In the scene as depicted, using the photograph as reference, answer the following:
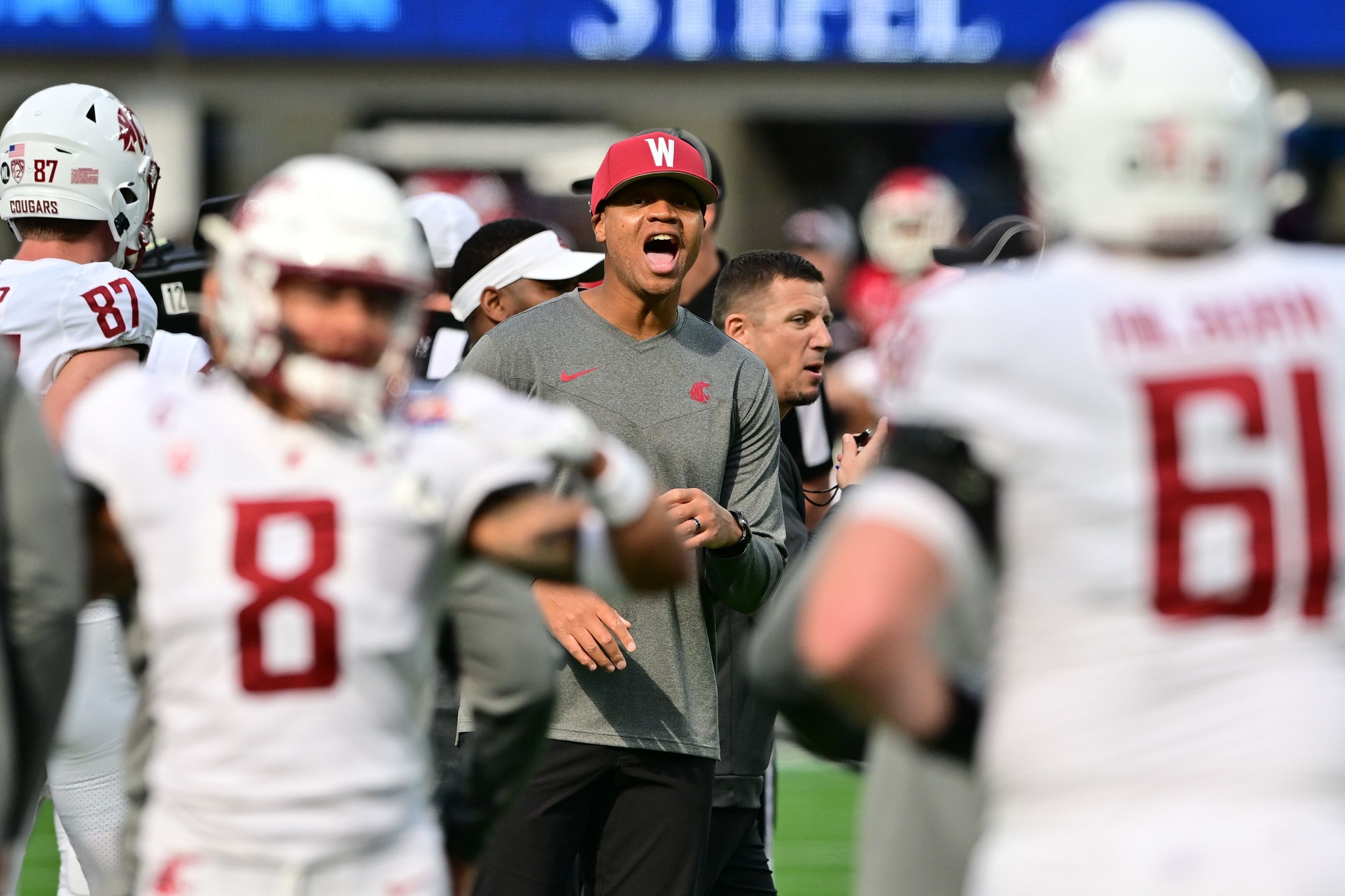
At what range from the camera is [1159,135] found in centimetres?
233

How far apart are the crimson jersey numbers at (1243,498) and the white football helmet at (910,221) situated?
11472mm

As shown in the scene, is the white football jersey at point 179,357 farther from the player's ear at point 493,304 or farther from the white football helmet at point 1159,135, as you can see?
the white football helmet at point 1159,135

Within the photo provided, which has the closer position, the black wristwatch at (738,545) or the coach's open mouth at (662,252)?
the black wristwatch at (738,545)

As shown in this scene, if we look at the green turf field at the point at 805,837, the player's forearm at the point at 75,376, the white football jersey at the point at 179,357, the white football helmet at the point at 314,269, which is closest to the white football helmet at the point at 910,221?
the green turf field at the point at 805,837

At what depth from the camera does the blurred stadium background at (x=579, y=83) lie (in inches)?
568

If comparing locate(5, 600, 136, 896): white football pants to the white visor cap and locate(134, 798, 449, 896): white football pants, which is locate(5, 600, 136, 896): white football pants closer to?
the white visor cap

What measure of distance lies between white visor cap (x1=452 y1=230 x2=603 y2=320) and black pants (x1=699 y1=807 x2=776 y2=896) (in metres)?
1.65

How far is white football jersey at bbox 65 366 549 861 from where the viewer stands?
2.41m

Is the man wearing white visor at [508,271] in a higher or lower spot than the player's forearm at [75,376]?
higher

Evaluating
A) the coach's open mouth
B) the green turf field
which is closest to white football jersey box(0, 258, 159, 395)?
the coach's open mouth

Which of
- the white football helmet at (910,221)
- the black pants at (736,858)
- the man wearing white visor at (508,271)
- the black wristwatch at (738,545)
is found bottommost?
the black pants at (736,858)

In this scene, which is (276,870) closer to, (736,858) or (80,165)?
(80,165)

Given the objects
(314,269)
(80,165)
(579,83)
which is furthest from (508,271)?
(579,83)

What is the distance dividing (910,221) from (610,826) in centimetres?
1064
